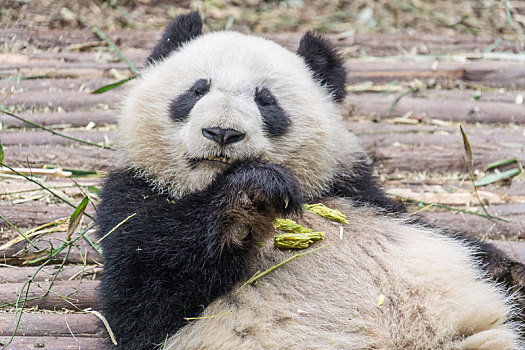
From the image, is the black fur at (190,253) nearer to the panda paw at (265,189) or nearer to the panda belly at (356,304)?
the panda paw at (265,189)

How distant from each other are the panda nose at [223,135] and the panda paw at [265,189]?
0.21 metres

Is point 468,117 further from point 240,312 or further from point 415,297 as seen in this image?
point 240,312

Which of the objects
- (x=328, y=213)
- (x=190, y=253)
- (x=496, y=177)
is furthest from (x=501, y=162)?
(x=190, y=253)

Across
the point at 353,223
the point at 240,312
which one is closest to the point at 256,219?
the point at 240,312

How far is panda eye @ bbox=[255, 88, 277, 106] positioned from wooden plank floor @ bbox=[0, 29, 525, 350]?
1.32 meters

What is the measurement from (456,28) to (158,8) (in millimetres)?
4322

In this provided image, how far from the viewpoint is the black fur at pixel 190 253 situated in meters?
3.37

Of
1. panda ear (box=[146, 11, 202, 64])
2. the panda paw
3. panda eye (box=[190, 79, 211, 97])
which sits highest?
panda ear (box=[146, 11, 202, 64])

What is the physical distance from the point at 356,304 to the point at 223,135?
1.18 metres

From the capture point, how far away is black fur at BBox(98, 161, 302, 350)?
3.37 metres

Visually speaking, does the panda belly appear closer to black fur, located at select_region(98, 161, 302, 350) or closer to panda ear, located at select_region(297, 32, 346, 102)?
black fur, located at select_region(98, 161, 302, 350)

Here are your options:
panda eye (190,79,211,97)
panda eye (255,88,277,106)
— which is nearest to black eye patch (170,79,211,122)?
panda eye (190,79,211,97)

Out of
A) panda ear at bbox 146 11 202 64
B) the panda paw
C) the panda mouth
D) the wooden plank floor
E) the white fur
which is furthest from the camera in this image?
panda ear at bbox 146 11 202 64

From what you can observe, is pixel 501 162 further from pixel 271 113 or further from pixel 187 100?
pixel 187 100
